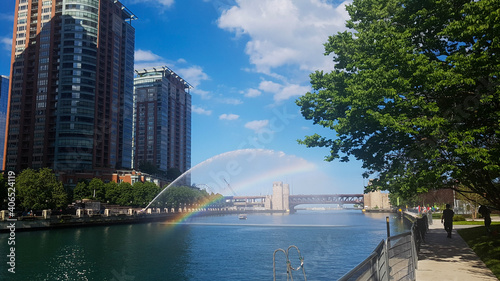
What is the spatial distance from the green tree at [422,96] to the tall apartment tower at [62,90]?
146525 mm

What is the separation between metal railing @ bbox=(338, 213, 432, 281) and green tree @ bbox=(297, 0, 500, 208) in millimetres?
5568

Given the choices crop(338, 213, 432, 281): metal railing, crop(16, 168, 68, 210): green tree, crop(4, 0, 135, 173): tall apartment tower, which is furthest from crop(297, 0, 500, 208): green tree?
crop(4, 0, 135, 173): tall apartment tower

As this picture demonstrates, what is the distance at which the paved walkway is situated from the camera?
51.2ft

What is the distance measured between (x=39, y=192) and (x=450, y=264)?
3316 inches

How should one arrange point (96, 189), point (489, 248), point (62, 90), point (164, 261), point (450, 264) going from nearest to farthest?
point (450, 264) < point (489, 248) < point (164, 261) < point (96, 189) < point (62, 90)

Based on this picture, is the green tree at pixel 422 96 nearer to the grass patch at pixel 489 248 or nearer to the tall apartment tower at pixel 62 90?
the grass patch at pixel 489 248

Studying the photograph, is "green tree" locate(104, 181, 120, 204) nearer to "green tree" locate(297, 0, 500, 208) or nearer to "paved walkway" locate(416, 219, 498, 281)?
"green tree" locate(297, 0, 500, 208)

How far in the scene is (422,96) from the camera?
19844mm

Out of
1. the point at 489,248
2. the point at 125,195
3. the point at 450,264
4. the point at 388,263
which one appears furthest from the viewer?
the point at 125,195

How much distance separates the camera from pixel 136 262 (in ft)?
134

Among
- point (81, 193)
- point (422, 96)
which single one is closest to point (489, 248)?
point (422, 96)

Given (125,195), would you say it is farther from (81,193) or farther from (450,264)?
(450,264)

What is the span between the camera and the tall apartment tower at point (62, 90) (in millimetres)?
154250

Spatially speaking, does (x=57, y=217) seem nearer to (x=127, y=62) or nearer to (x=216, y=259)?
(x=216, y=259)
